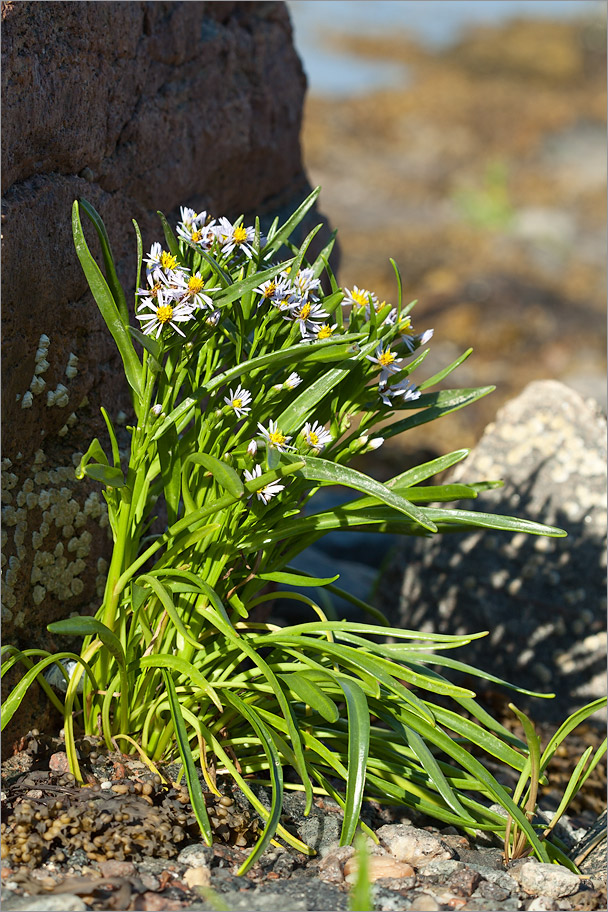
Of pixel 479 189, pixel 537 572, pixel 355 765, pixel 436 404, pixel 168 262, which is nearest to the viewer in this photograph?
pixel 355 765

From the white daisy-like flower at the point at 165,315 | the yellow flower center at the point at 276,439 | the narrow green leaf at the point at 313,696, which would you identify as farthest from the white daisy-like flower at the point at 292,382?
the narrow green leaf at the point at 313,696

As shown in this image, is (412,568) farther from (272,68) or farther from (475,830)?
(272,68)

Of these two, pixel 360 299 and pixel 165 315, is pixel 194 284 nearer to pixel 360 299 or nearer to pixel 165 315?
pixel 165 315

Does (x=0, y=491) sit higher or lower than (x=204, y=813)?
higher

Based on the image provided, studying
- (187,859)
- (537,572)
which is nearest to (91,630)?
(187,859)

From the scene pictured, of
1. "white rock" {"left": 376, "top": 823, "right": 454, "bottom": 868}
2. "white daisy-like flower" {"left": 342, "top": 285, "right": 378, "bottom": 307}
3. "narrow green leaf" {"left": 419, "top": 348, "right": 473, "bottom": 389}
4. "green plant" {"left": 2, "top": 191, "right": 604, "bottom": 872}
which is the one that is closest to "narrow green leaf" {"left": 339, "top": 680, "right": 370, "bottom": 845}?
"green plant" {"left": 2, "top": 191, "right": 604, "bottom": 872}

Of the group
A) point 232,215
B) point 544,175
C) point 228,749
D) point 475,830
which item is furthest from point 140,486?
point 544,175

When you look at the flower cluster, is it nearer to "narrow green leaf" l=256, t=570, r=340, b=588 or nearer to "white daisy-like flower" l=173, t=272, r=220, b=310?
"white daisy-like flower" l=173, t=272, r=220, b=310
